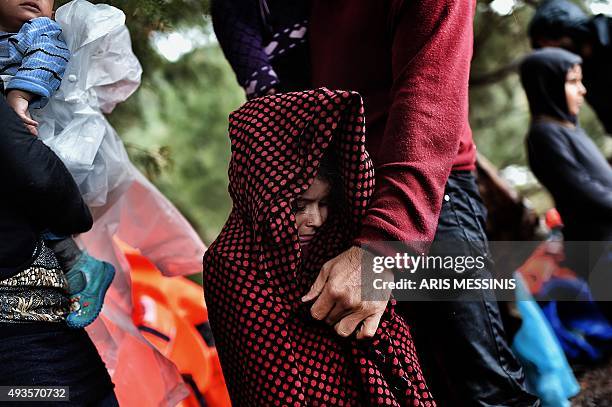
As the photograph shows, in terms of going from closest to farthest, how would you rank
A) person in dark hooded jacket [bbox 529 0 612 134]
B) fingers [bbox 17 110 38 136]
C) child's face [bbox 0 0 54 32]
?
fingers [bbox 17 110 38 136], child's face [bbox 0 0 54 32], person in dark hooded jacket [bbox 529 0 612 134]

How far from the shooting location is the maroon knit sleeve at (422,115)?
1.61 meters

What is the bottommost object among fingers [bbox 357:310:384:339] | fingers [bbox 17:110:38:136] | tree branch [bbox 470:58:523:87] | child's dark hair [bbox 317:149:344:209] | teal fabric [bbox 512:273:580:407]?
teal fabric [bbox 512:273:580:407]

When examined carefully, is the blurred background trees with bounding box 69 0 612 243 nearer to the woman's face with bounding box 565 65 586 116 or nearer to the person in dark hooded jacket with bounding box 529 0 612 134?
the person in dark hooded jacket with bounding box 529 0 612 134

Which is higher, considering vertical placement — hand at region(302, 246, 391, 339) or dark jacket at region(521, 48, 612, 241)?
hand at region(302, 246, 391, 339)

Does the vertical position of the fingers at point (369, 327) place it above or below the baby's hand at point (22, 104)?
below

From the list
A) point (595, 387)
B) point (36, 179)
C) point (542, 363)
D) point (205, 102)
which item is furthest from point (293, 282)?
point (205, 102)

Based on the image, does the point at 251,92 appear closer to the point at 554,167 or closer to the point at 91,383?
the point at 91,383

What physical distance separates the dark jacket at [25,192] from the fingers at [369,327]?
82 cm

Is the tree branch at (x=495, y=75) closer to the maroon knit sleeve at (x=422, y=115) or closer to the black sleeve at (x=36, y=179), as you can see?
the maroon knit sleeve at (x=422, y=115)

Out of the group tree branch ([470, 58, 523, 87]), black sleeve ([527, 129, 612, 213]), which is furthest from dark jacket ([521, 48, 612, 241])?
tree branch ([470, 58, 523, 87])

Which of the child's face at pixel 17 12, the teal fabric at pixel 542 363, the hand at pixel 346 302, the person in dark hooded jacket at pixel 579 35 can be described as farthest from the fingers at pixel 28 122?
the person in dark hooded jacket at pixel 579 35

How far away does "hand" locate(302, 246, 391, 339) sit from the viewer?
1543 millimetres

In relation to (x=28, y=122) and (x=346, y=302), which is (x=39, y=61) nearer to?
(x=28, y=122)

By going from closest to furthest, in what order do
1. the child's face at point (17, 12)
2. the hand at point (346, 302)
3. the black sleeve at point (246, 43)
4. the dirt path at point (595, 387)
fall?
the hand at point (346, 302) → the child's face at point (17, 12) → the black sleeve at point (246, 43) → the dirt path at point (595, 387)
